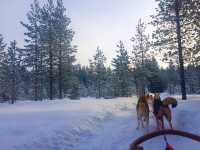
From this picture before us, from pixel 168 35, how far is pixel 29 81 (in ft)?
102

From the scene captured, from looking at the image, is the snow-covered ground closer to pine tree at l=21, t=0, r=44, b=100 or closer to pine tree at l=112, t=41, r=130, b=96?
pine tree at l=21, t=0, r=44, b=100

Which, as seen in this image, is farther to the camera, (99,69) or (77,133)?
(99,69)

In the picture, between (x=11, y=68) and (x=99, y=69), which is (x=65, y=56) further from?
(x=99, y=69)

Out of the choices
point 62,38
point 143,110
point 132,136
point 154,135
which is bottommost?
point 132,136

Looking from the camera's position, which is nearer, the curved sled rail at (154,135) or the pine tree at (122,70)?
the curved sled rail at (154,135)

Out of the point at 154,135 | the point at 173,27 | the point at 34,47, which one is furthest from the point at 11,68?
the point at 154,135

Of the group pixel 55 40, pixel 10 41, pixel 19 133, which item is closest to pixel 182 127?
pixel 19 133

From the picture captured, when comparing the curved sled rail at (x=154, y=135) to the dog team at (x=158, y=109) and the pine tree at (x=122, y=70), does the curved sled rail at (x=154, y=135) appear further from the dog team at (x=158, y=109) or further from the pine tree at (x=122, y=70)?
the pine tree at (x=122, y=70)

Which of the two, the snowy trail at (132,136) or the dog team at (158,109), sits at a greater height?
the dog team at (158,109)

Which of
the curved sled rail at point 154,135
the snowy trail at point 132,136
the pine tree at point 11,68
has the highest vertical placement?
the pine tree at point 11,68

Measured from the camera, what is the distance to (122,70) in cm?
7212

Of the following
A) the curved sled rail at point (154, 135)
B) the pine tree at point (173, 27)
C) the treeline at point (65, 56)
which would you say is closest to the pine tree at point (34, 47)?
the treeline at point (65, 56)

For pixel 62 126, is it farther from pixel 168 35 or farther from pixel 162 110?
pixel 168 35

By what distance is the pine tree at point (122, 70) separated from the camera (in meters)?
72.0
